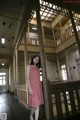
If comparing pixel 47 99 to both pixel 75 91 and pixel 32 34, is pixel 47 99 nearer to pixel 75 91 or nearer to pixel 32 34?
pixel 75 91

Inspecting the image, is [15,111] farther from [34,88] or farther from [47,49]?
[47,49]

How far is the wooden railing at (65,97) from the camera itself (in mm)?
Result: 2838

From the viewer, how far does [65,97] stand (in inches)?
117

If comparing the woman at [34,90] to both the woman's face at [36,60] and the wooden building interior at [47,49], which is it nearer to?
the woman's face at [36,60]

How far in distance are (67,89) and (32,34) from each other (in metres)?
11.5

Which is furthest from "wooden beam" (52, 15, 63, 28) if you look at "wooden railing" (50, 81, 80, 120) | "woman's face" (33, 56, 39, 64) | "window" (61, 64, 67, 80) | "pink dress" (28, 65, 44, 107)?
"pink dress" (28, 65, 44, 107)

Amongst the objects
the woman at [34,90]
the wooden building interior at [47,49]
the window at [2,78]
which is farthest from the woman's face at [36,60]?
the window at [2,78]

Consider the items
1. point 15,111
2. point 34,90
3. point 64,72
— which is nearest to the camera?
point 34,90

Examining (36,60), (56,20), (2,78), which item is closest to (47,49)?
(56,20)

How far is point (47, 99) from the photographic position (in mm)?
2592

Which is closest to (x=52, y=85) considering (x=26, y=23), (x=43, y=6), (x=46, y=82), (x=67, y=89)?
(x=46, y=82)

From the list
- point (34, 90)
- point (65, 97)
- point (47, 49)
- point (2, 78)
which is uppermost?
point (47, 49)

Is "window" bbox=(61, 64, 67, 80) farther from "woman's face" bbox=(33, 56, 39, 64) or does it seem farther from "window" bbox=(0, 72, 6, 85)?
"woman's face" bbox=(33, 56, 39, 64)

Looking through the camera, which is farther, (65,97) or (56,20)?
(56,20)
